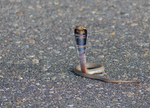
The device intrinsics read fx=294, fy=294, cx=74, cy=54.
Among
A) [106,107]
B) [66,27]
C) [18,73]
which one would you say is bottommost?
[106,107]

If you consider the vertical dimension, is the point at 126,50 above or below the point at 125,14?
below

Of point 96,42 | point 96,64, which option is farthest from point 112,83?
point 96,42

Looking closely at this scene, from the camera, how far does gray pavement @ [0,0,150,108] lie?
391cm

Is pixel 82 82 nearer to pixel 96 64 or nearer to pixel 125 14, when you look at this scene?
pixel 96 64

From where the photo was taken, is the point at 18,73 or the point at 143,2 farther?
the point at 143,2

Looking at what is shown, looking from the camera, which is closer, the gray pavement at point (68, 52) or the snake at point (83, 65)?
the gray pavement at point (68, 52)

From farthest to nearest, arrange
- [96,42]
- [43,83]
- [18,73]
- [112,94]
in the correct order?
[96,42] → [18,73] → [43,83] → [112,94]

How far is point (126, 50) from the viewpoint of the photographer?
5637 mm

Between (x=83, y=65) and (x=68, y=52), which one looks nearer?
(x=83, y=65)

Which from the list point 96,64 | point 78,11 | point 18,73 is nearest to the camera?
point 18,73

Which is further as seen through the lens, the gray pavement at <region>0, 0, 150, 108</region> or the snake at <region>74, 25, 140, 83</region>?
the snake at <region>74, 25, 140, 83</region>

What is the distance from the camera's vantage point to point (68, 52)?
5562mm

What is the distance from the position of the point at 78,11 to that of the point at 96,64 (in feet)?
10.8

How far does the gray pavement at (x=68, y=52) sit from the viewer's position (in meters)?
3.91
